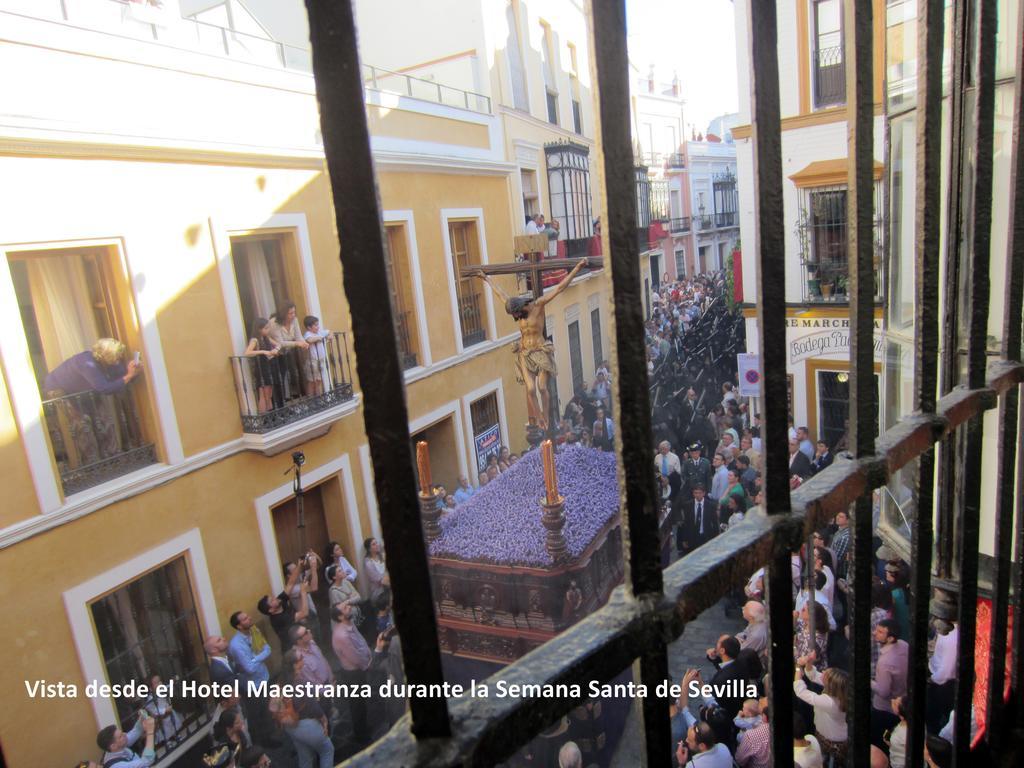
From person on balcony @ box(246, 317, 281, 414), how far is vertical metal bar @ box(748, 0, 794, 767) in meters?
6.60

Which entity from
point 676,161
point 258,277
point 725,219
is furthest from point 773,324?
point 725,219

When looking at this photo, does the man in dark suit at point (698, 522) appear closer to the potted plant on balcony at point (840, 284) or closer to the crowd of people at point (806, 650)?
the crowd of people at point (806, 650)

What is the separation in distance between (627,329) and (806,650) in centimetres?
Answer: 407

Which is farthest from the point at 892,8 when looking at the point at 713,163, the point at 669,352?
the point at 713,163

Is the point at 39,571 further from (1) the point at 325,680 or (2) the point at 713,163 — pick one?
(2) the point at 713,163

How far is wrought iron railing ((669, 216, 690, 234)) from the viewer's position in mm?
24422

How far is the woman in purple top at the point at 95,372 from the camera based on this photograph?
5676mm

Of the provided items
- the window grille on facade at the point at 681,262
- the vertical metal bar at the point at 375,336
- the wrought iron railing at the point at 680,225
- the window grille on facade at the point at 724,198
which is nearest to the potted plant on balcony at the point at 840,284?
the vertical metal bar at the point at 375,336

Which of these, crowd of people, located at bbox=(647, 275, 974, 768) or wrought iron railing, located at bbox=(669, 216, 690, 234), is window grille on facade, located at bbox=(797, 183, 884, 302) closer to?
crowd of people, located at bbox=(647, 275, 974, 768)

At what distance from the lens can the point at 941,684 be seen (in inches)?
128

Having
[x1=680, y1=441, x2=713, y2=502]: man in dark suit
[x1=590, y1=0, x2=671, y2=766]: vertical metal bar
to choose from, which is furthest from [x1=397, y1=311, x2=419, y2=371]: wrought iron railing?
[x1=590, y1=0, x2=671, y2=766]: vertical metal bar

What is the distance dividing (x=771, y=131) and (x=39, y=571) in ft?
19.4

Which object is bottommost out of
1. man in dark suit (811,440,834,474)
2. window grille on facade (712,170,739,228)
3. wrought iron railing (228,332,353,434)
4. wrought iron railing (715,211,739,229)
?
man in dark suit (811,440,834,474)

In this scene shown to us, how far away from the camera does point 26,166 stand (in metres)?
5.30
